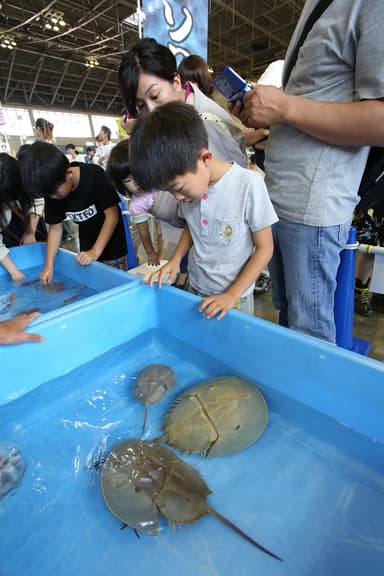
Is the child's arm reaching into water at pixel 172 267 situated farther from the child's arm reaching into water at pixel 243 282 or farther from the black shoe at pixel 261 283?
the black shoe at pixel 261 283

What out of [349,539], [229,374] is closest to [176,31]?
[229,374]

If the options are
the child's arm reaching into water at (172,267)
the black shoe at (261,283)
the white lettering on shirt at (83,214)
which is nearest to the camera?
the child's arm reaching into water at (172,267)

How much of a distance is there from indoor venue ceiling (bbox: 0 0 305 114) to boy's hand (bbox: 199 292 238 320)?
8995 millimetres

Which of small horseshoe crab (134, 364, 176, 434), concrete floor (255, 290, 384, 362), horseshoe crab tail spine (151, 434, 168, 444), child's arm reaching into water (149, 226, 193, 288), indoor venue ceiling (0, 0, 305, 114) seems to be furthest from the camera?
indoor venue ceiling (0, 0, 305, 114)

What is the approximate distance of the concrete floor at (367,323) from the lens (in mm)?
2016

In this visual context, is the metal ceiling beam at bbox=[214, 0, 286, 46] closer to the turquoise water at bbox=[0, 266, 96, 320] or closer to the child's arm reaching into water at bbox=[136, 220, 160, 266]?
the child's arm reaching into water at bbox=[136, 220, 160, 266]

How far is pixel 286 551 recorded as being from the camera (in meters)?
0.60

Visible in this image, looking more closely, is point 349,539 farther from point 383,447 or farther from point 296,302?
point 296,302

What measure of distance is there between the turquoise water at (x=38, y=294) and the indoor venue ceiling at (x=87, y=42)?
27.9 ft

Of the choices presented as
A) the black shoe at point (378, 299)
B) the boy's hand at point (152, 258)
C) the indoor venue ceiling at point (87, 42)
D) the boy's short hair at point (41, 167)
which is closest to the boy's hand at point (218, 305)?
the boy's short hair at point (41, 167)

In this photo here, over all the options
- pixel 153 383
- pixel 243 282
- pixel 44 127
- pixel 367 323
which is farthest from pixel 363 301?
pixel 44 127

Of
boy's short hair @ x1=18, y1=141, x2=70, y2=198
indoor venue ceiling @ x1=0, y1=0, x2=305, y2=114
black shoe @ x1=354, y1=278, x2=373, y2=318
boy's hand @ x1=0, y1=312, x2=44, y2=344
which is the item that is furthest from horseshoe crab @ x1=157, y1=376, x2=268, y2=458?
indoor venue ceiling @ x1=0, y1=0, x2=305, y2=114

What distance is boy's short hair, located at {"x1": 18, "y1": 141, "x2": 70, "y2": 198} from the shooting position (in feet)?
4.51

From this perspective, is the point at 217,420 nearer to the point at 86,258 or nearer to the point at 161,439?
the point at 161,439
